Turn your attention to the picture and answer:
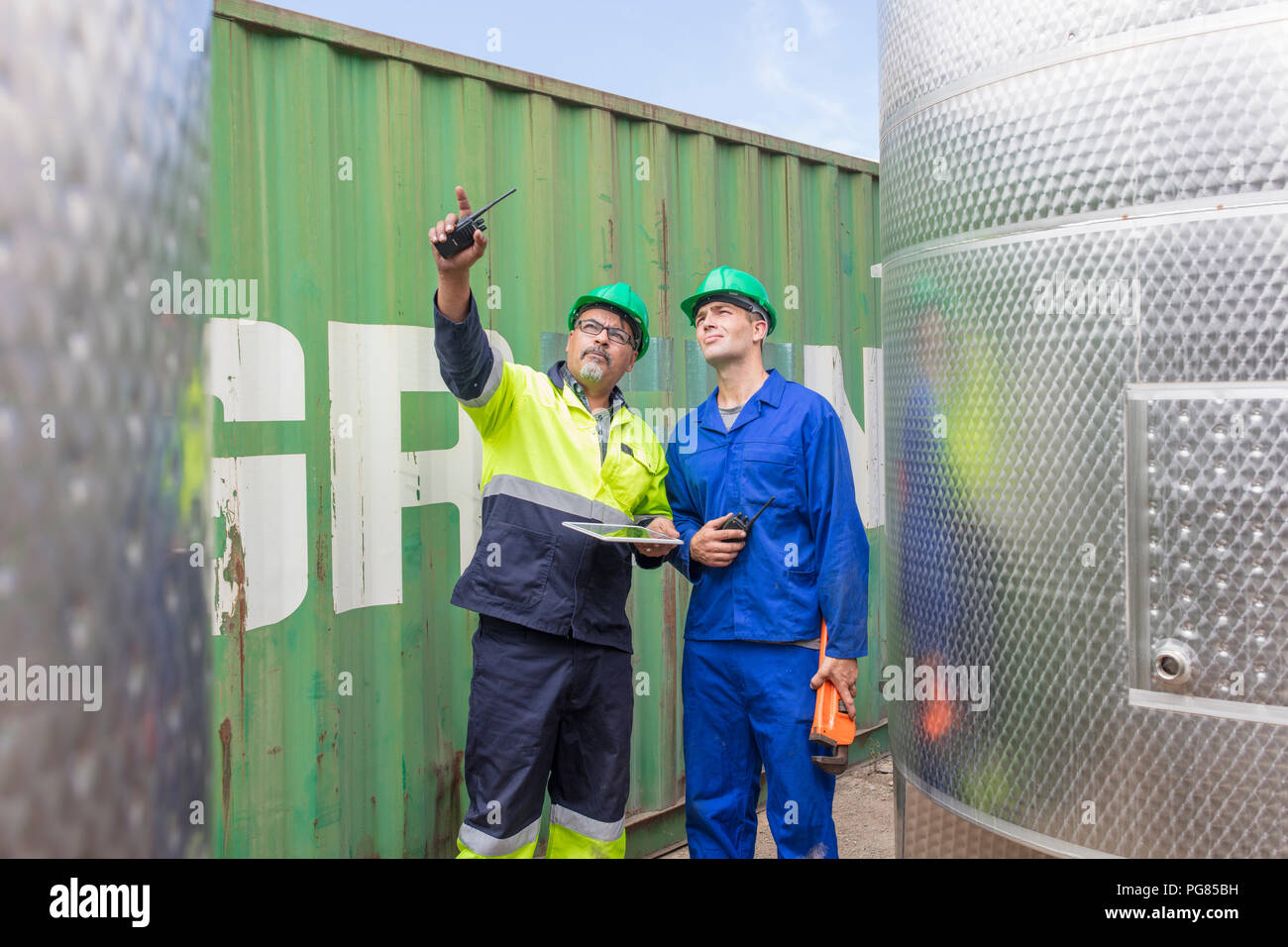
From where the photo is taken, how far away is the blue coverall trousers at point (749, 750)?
8.19 feet

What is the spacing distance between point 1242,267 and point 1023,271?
0.36 m

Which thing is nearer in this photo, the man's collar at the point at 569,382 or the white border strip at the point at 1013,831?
the white border strip at the point at 1013,831

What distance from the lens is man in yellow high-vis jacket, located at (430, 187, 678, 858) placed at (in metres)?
2.44

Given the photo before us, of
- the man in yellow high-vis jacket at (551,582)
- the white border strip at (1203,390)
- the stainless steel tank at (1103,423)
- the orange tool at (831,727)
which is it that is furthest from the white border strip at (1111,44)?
the orange tool at (831,727)

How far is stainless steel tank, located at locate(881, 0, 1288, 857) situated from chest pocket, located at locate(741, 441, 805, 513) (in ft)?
2.18

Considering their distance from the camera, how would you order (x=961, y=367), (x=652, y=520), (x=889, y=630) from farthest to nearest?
(x=652, y=520) → (x=889, y=630) → (x=961, y=367)

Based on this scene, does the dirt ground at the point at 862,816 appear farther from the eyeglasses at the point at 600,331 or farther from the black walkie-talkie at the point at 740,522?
the eyeglasses at the point at 600,331

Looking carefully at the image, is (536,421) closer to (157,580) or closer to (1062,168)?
(1062,168)

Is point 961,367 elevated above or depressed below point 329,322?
below

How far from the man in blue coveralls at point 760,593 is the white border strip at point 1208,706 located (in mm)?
916

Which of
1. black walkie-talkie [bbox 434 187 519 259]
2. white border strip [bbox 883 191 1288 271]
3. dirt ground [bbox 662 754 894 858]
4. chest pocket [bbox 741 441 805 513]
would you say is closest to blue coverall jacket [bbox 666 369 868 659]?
chest pocket [bbox 741 441 805 513]

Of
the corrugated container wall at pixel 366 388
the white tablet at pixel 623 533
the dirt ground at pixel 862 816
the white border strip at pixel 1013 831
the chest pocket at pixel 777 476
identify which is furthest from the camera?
the dirt ground at pixel 862 816

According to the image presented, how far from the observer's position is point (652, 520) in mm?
2793

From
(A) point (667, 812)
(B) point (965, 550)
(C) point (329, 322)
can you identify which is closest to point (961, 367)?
(B) point (965, 550)
